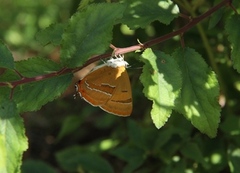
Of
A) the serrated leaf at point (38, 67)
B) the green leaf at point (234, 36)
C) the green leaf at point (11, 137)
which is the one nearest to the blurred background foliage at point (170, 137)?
the green leaf at point (234, 36)

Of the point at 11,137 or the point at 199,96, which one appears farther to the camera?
the point at 199,96

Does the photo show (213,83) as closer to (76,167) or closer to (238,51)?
(238,51)

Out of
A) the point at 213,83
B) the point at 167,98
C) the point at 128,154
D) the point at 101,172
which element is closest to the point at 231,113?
the point at 128,154

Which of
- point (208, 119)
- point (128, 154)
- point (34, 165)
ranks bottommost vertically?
point (34, 165)

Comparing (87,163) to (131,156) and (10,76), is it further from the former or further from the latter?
(10,76)

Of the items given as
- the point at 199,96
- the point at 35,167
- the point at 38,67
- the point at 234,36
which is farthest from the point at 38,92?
the point at 35,167

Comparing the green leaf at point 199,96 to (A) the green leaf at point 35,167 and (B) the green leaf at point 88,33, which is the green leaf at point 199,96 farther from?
(A) the green leaf at point 35,167
